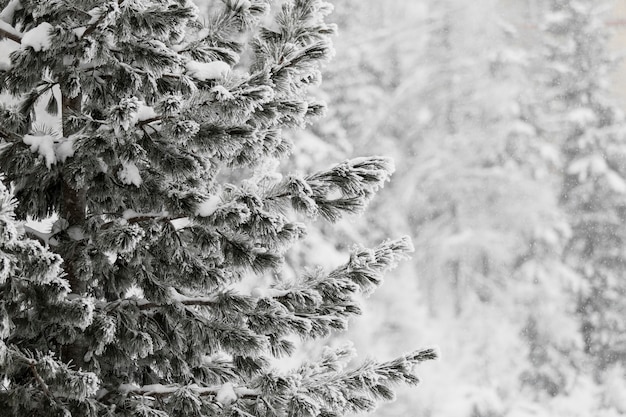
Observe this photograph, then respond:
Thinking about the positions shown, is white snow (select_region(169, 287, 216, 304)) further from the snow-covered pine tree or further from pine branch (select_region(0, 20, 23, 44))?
pine branch (select_region(0, 20, 23, 44))

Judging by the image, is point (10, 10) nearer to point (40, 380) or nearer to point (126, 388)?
point (40, 380)

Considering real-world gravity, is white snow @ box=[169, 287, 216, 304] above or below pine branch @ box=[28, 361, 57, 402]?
above

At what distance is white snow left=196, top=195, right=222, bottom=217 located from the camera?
303 cm

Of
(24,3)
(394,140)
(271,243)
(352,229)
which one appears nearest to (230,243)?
(271,243)

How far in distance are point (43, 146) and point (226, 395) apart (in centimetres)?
115

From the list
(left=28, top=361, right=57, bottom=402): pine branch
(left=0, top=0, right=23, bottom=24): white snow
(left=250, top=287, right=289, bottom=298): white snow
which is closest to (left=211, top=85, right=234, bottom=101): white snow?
(left=250, top=287, right=289, bottom=298): white snow

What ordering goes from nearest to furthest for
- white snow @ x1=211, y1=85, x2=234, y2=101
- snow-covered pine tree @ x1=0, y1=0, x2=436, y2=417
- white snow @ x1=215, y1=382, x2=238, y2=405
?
white snow @ x1=211, y1=85, x2=234, y2=101
snow-covered pine tree @ x1=0, y1=0, x2=436, y2=417
white snow @ x1=215, y1=382, x2=238, y2=405

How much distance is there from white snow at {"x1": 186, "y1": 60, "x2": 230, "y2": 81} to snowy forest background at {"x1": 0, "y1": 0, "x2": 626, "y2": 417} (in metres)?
13.5

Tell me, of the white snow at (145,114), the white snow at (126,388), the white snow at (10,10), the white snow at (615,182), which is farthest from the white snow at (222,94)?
the white snow at (615,182)

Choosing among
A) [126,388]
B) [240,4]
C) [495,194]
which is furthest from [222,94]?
[495,194]

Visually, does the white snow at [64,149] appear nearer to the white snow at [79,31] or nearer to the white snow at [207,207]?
the white snow at [79,31]

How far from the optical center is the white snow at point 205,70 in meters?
3.15

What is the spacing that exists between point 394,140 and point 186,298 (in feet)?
61.3

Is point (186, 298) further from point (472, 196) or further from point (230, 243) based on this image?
point (472, 196)
